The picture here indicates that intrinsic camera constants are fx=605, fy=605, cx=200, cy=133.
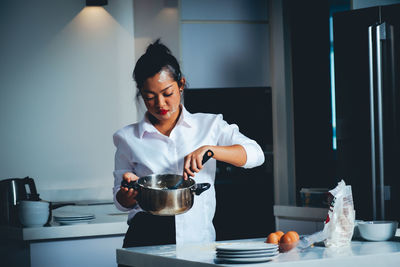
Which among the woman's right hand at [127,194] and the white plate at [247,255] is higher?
the woman's right hand at [127,194]

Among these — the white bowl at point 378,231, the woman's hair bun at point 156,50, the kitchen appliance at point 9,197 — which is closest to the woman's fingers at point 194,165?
the woman's hair bun at point 156,50

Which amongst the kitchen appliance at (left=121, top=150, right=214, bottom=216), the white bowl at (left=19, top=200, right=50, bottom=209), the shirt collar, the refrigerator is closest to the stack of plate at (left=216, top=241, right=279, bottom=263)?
the kitchen appliance at (left=121, top=150, right=214, bottom=216)

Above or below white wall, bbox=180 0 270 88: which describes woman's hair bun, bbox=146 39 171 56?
below

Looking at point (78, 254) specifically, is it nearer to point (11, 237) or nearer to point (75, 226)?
point (75, 226)

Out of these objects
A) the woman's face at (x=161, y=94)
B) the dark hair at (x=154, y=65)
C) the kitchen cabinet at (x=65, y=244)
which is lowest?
the kitchen cabinet at (x=65, y=244)

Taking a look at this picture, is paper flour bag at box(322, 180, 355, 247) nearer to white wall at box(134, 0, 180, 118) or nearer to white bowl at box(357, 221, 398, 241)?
white bowl at box(357, 221, 398, 241)

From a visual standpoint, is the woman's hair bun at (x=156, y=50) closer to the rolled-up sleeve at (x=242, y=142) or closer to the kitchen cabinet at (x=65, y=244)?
the rolled-up sleeve at (x=242, y=142)

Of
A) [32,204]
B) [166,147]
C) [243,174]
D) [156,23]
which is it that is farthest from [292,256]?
[156,23]

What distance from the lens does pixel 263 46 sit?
4148mm

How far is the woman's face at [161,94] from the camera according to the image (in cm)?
181

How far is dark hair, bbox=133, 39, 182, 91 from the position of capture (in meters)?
1.83

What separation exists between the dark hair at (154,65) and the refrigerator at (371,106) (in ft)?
4.00

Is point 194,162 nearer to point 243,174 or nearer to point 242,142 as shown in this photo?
point 242,142

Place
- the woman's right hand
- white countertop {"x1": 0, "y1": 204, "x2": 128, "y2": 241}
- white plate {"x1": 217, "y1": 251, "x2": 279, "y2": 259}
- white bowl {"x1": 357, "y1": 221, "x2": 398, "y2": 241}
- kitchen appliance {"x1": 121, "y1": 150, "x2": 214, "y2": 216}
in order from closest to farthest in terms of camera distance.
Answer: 1. white plate {"x1": 217, "y1": 251, "x2": 279, "y2": 259}
2. kitchen appliance {"x1": 121, "y1": 150, "x2": 214, "y2": 216}
3. the woman's right hand
4. white bowl {"x1": 357, "y1": 221, "x2": 398, "y2": 241}
5. white countertop {"x1": 0, "y1": 204, "x2": 128, "y2": 241}
